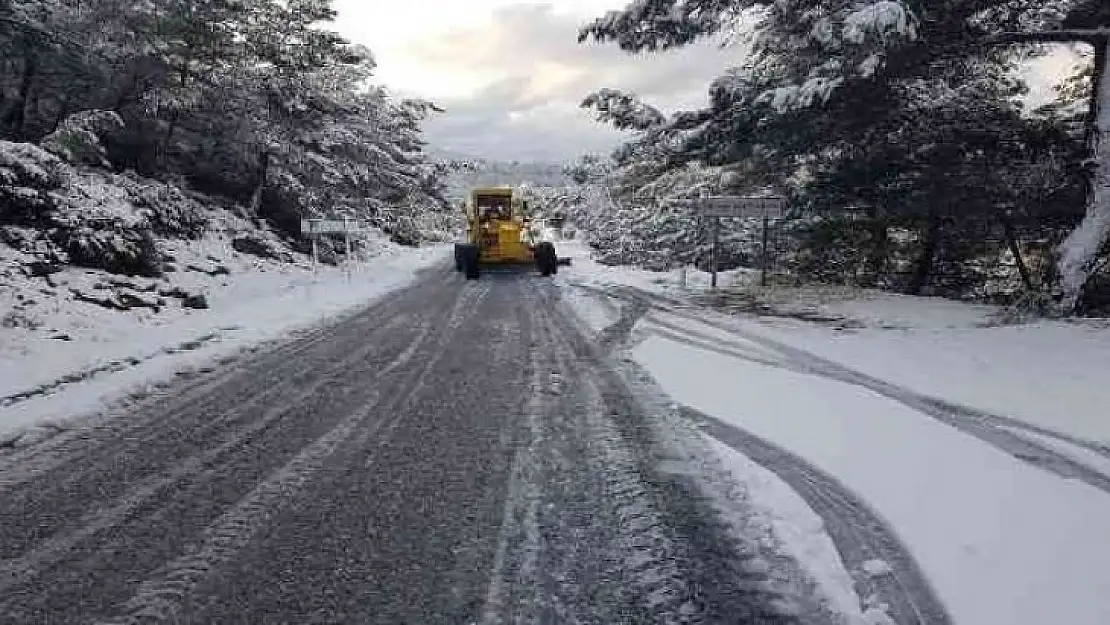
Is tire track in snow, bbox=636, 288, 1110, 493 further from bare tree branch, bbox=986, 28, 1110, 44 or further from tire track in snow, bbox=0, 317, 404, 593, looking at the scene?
bare tree branch, bbox=986, 28, 1110, 44

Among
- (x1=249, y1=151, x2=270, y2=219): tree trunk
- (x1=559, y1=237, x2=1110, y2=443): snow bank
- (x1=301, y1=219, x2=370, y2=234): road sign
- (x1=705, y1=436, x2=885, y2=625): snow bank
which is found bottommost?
(x1=705, y1=436, x2=885, y2=625): snow bank

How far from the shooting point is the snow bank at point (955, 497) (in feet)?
9.45

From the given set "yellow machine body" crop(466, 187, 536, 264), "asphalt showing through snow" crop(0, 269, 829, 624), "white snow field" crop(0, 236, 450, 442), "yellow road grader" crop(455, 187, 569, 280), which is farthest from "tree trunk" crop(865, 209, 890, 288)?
"asphalt showing through snow" crop(0, 269, 829, 624)

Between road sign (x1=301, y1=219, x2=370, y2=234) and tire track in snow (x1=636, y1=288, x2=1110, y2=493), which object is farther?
road sign (x1=301, y1=219, x2=370, y2=234)

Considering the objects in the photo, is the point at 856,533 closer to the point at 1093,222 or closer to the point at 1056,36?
the point at 1093,222

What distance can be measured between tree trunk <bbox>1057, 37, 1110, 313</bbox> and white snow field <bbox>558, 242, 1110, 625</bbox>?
32.7 inches

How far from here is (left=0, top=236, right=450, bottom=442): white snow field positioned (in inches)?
247

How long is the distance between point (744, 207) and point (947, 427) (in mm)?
10053

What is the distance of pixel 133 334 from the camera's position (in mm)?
9320

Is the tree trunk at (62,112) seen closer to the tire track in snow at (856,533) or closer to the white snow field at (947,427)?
the white snow field at (947,427)

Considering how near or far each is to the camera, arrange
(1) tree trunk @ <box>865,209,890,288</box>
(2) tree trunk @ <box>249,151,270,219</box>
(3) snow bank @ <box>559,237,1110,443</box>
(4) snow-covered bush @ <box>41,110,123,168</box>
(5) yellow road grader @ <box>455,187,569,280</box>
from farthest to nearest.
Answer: (2) tree trunk @ <box>249,151,270,219</box>
(5) yellow road grader @ <box>455,187,569,280</box>
(1) tree trunk @ <box>865,209,890,288</box>
(4) snow-covered bush @ <box>41,110,123,168</box>
(3) snow bank @ <box>559,237,1110,443</box>

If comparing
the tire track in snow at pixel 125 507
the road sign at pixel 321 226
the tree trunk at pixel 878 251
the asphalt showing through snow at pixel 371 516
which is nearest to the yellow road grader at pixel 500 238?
the road sign at pixel 321 226

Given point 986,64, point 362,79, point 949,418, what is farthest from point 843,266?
point 362,79

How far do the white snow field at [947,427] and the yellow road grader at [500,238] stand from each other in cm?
898
